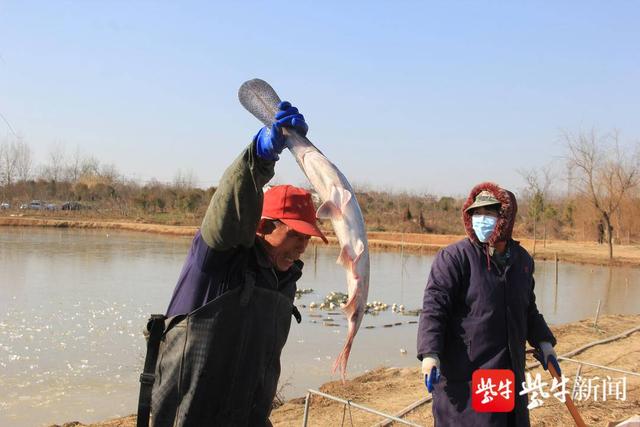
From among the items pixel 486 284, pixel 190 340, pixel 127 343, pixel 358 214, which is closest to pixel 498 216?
pixel 486 284

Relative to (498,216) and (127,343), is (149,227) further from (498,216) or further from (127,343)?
(498,216)

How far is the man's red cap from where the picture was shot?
198cm

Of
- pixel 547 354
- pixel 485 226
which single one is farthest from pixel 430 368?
pixel 547 354

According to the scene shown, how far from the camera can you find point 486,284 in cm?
285

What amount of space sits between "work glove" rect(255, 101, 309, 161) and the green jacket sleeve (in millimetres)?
23

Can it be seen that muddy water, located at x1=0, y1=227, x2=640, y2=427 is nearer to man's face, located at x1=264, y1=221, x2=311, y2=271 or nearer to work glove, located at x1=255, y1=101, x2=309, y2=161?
man's face, located at x1=264, y1=221, x2=311, y2=271

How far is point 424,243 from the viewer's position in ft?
108

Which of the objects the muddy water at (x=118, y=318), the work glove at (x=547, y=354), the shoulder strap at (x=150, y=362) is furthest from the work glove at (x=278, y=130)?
the muddy water at (x=118, y=318)

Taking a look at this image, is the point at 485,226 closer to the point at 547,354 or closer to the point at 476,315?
the point at 476,315

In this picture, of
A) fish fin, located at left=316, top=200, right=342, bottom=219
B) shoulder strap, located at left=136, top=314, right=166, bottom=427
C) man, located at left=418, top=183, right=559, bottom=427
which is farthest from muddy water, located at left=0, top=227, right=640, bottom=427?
fish fin, located at left=316, top=200, right=342, bottom=219
